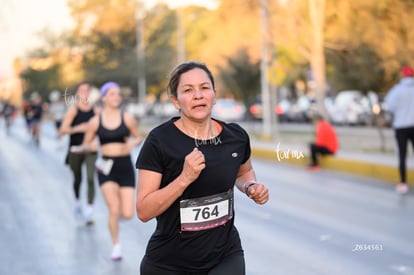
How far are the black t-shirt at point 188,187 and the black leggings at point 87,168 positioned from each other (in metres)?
6.46

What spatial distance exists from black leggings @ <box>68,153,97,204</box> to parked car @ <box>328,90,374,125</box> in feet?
83.1

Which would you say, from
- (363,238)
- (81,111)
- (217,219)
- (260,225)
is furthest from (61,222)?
(217,219)

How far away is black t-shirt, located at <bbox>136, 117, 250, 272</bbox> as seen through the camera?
3.40m

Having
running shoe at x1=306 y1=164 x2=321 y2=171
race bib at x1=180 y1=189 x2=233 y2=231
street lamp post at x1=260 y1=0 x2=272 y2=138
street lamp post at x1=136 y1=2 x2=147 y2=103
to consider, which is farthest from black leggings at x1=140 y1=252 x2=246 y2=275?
street lamp post at x1=136 y1=2 x2=147 y2=103

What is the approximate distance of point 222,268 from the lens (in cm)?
351

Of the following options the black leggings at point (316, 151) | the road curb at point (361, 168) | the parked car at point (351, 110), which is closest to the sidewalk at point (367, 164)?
the road curb at point (361, 168)

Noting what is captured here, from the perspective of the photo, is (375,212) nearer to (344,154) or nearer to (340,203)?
(340,203)

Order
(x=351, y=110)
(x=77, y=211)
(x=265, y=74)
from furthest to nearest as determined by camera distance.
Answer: (x=351, y=110)
(x=265, y=74)
(x=77, y=211)

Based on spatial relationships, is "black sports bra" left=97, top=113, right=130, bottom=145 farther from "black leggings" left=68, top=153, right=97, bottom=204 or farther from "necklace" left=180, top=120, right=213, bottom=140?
"necklace" left=180, top=120, right=213, bottom=140

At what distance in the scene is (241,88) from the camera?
102ft

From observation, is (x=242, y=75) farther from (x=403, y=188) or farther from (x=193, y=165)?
(x=193, y=165)

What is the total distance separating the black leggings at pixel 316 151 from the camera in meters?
15.6

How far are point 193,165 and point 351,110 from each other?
32795 millimetres

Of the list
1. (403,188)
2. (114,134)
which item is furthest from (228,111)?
(114,134)
